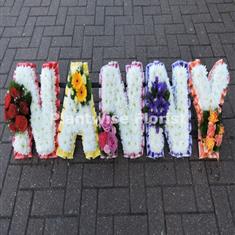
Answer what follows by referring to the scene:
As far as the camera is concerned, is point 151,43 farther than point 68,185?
Yes

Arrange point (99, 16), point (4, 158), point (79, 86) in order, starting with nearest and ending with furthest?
point (79, 86) → point (4, 158) → point (99, 16)

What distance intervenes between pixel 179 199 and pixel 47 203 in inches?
53.5

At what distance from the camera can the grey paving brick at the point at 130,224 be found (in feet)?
11.4

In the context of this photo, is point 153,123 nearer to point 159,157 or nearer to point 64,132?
point 159,157

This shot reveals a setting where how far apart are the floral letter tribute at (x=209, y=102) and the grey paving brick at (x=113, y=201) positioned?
0.99 metres

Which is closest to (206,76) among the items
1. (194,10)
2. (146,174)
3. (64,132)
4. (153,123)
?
(153,123)

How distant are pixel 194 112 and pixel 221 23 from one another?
2.12 metres

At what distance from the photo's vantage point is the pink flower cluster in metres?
3.78

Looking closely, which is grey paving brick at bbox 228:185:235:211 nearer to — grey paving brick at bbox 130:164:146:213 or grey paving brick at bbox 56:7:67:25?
grey paving brick at bbox 130:164:146:213

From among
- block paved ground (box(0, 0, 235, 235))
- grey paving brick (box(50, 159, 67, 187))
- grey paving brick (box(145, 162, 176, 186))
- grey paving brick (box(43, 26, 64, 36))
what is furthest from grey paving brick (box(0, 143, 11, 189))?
grey paving brick (box(43, 26, 64, 36))

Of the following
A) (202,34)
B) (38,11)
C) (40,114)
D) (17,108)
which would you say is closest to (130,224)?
(40,114)

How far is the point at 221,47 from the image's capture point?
17.5ft

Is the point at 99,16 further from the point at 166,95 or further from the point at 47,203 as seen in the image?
the point at 47,203

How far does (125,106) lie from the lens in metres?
4.00
